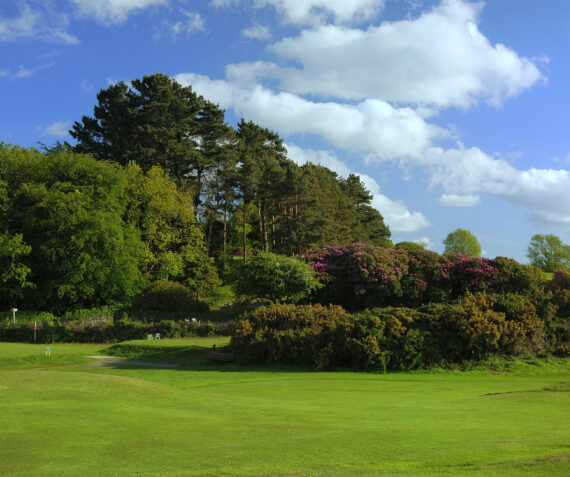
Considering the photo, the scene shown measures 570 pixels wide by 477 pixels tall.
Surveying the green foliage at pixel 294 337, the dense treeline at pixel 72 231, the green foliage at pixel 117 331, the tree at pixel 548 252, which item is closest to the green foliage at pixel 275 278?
the green foliage at pixel 117 331

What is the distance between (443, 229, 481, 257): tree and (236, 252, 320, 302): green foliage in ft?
231

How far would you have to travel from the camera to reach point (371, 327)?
2189 cm

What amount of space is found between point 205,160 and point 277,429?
51669 mm

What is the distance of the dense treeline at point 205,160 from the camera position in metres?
57.1

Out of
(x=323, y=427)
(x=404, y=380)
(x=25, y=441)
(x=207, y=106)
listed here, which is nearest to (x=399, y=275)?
(x=404, y=380)

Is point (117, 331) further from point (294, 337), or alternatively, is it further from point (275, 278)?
point (294, 337)

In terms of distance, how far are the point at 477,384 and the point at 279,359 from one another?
8865mm

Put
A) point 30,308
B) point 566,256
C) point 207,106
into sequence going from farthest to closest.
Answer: point 566,256, point 207,106, point 30,308

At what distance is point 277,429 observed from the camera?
8.59 metres

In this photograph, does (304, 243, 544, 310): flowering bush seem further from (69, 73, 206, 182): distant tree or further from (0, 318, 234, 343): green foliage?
(69, 73, 206, 182): distant tree

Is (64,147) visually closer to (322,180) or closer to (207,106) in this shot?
(207,106)

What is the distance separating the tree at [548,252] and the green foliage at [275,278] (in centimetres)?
6234

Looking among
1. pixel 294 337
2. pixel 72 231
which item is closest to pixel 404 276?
pixel 294 337

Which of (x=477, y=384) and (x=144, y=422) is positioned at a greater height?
(x=144, y=422)
